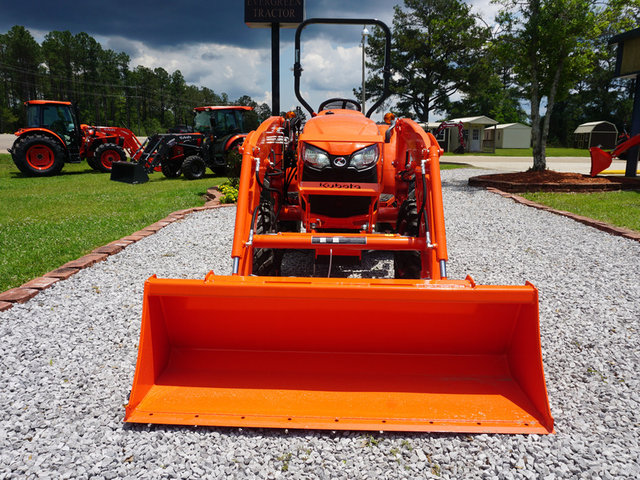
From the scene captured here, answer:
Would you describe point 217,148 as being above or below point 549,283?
above

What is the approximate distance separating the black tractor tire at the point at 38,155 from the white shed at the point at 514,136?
38494 mm

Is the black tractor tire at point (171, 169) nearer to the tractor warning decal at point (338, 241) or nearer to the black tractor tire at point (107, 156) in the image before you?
the black tractor tire at point (107, 156)

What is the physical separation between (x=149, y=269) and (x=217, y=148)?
10646mm

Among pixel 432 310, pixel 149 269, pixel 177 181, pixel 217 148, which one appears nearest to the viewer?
pixel 432 310

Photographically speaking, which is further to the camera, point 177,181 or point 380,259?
point 177,181

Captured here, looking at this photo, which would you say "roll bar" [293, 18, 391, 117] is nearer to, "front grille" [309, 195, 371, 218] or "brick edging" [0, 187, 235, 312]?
"front grille" [309, 195, 371, 218]

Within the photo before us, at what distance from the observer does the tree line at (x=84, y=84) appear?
61.3 meters

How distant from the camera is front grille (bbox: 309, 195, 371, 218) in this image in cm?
367

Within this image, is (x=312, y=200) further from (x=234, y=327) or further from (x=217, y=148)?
(x=217, y=148)

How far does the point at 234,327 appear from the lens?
2.64 m

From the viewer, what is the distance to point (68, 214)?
7949 mm

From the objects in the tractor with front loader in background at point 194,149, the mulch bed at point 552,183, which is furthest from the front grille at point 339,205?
the tractor with front loader in background at point 194,149

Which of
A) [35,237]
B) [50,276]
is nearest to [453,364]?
[50,276]

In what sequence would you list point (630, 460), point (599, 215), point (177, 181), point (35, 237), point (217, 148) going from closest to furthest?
point (630, 460), point (35, 237), point (599, 215), point (177, 181), point (217, 148)
